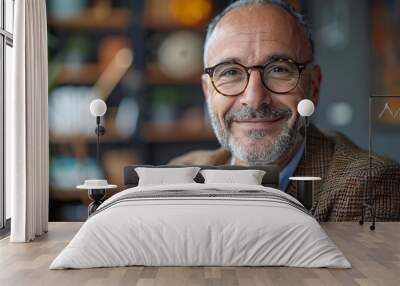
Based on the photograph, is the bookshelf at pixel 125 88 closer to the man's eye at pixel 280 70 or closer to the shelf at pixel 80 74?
the shelf at pixel 80 74

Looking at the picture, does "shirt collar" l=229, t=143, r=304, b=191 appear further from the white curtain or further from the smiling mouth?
the white curtain

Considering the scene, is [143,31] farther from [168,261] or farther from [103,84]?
[168,261]

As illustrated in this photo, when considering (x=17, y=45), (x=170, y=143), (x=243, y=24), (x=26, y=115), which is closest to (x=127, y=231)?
(x=26, y=115)

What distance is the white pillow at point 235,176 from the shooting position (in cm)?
669

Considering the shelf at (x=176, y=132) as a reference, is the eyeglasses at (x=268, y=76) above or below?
above

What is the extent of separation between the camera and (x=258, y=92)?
7254 millimetres

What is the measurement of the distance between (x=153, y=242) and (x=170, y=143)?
3.09 meters

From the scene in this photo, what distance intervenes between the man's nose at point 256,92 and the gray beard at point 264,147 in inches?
13.2

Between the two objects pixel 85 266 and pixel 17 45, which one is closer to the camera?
pixel 85 266

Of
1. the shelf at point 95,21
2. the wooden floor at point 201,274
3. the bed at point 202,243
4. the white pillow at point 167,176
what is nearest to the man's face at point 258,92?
the white pillow at point 167,176

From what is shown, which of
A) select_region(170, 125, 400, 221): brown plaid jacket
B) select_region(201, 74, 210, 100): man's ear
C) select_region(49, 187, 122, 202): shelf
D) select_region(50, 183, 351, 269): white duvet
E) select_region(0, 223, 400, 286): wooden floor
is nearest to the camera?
select_region(0, 223, 400, 286): wooden floor

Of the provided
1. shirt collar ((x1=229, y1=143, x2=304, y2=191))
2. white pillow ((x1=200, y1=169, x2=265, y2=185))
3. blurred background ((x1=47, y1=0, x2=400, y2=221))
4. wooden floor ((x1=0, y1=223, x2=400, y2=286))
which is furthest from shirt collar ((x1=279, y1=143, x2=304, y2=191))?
wooden floor ((x1=0, y1=223, x2=400, y2=286))

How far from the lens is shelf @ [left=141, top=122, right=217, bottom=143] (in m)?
7.49

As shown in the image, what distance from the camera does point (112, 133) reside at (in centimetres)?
754
